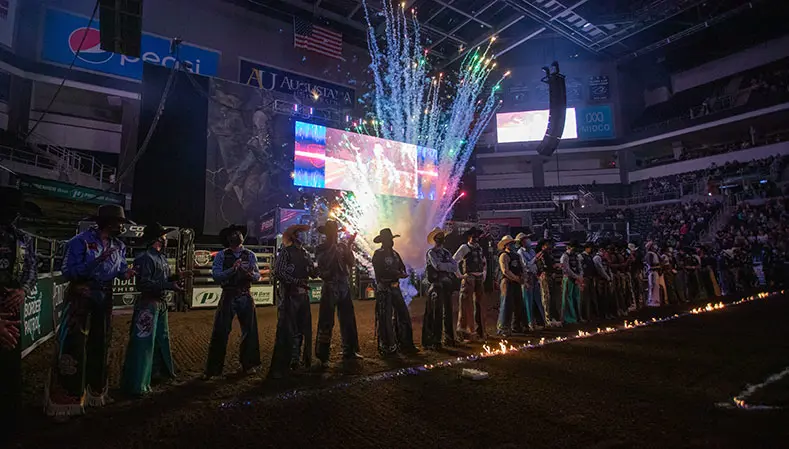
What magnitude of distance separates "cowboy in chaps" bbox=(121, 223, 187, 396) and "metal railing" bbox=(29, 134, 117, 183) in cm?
1727

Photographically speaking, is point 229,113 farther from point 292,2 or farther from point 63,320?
point 63,320

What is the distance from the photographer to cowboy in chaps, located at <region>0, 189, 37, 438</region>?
334cm

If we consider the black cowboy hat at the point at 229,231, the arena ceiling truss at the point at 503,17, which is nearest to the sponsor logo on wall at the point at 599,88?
the arena ceiling truss at the point at 503,17

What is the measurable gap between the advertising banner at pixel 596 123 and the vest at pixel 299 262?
38.7 meters

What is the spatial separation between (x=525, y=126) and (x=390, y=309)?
35.4 metres

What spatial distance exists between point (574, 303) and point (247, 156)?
48.2ft

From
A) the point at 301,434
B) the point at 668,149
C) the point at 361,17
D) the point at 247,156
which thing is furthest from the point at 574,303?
the point at 668,149

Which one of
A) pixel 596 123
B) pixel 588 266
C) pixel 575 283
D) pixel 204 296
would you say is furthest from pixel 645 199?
pixel 204 296

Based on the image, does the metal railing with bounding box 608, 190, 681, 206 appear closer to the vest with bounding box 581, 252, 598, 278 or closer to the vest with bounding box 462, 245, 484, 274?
the vest with bounding box 581, 252, 598, 278

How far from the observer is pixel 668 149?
126ft

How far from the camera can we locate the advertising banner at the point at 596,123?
38594mm

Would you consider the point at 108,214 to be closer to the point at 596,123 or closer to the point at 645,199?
the point at 645,199

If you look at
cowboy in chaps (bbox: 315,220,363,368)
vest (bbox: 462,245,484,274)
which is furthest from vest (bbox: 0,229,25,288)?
vest (bbox: 462,245,484,274)

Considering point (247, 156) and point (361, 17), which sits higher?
point (361, 17)
